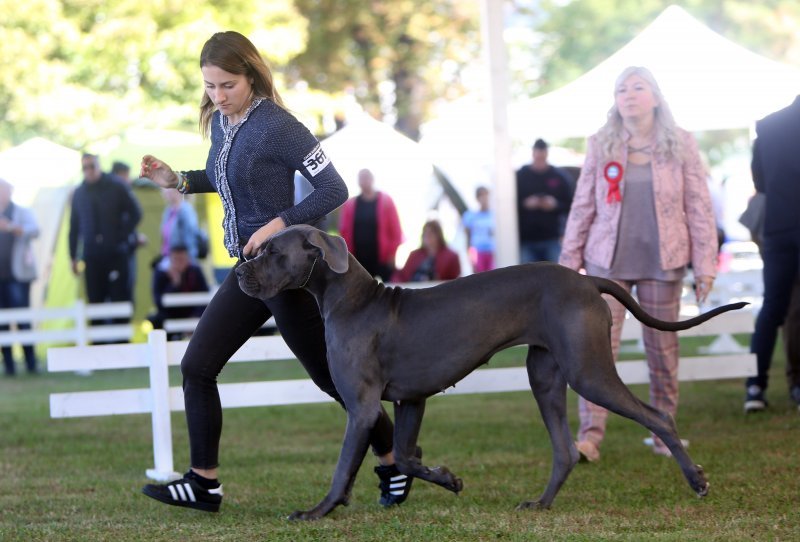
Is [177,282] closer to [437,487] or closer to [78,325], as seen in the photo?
[78,325]

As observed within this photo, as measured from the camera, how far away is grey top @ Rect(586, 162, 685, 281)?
6.88m

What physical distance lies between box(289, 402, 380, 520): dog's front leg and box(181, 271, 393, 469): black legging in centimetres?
25

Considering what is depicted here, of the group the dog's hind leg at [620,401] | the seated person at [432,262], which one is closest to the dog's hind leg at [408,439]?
the dog's hind leg at [620,401]

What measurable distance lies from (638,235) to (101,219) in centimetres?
914

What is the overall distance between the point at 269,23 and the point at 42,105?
5.75m

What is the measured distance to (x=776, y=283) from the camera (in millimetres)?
8477

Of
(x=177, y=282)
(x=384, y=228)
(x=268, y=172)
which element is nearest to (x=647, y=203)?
(x=268, y=172)

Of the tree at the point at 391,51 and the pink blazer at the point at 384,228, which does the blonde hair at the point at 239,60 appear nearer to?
the pink blazer at the point at 384,228

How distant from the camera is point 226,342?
211 inches

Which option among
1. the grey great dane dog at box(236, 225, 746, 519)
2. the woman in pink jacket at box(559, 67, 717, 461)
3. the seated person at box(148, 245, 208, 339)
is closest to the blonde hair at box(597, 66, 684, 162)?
the woman in pink jacket at box(559, 67, 717, 461)

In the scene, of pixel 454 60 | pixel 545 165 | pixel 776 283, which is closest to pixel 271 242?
pixel 776 283

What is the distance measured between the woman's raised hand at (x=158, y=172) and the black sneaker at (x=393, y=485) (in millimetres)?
1619

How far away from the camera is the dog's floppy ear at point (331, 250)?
5070 millimetres

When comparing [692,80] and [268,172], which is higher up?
[692,80]
